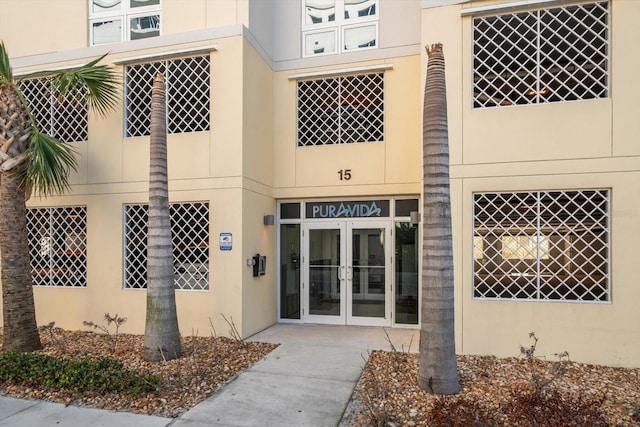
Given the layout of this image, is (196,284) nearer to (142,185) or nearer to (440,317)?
(142,185)

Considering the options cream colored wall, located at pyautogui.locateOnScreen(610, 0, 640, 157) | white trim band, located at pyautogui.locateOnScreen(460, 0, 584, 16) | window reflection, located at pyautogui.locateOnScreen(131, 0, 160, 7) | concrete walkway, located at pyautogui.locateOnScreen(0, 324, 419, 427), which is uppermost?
window reflection, located at pyautogui.locateOnScreen(131, 0, 160, 7)

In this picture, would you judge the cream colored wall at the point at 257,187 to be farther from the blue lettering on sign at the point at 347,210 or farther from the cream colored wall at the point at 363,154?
the blue lettering on sign at the point at 347,210

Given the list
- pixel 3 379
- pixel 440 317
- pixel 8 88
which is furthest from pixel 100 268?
pixel 440 317

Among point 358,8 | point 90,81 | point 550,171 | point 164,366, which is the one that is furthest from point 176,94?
point 550,171

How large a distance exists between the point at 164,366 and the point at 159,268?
1390 mm

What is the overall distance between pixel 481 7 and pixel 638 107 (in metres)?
2.79

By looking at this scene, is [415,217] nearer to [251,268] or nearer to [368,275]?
[368,275]

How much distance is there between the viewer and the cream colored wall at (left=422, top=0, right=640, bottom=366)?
593cm

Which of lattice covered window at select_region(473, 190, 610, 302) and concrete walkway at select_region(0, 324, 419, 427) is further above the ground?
lattice covered window at select_region(473, 190, 610, 302)

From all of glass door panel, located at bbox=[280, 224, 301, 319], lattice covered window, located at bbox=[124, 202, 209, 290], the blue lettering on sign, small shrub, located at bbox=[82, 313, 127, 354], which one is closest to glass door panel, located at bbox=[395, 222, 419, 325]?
the blue lettering on sign

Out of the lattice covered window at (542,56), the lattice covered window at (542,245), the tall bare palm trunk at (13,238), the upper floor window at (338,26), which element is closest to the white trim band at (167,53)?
the tall bare palm trunk at (13,238)

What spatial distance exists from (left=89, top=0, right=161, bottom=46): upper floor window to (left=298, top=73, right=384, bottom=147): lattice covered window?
325 cm

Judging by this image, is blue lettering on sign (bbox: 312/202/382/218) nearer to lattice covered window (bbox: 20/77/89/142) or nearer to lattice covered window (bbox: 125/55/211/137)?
lattice covered window (bbox: 125/55/211/137)

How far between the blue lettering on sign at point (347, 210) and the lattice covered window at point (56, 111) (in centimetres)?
507
